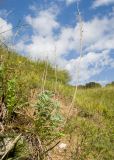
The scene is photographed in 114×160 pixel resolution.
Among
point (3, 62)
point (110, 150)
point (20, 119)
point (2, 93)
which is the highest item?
point (3, 62)

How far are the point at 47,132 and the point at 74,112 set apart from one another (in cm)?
558

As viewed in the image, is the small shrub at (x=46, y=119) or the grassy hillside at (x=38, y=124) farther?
the small shrub at (x=46, y=119)

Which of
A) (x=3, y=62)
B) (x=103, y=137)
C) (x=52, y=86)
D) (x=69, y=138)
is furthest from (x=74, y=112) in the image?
(x=3, y=62)

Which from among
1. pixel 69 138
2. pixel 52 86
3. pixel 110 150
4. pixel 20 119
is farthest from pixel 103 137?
pixel 20 119

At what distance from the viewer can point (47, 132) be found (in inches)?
220

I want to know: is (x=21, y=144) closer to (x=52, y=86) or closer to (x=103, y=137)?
(x=103, y=137)

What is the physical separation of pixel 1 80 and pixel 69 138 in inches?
123

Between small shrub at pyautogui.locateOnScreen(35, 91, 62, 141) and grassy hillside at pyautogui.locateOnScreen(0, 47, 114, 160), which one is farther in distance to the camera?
small shrub at pyautogui.locateOnScreen(35, 91, 62, 141)

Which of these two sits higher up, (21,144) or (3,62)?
(3,62)

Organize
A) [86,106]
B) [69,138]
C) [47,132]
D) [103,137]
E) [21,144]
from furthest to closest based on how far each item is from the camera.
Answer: [86,106]
[103,137]
[69,138]
[47,132]
[21,144]

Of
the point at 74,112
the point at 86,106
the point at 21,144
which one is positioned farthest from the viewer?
the point at 86,106

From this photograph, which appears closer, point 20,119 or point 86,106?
point 20,119

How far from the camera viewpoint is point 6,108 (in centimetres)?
569

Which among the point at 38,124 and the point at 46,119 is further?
the point at 46,119
